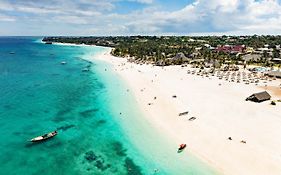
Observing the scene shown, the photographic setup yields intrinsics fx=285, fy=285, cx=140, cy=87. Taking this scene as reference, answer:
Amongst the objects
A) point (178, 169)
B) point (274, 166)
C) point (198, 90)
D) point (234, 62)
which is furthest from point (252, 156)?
point (234, 62)

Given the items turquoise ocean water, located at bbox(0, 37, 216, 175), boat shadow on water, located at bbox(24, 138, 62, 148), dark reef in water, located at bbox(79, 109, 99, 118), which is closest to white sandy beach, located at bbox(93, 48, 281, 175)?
turquoise ocean water, located at bbox(0, 37, 216, 175)

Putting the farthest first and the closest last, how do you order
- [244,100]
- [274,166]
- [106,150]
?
1. [244,100]
2. [106,150]
3. [274,166]

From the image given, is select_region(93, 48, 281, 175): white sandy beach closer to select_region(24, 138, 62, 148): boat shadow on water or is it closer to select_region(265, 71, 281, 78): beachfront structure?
select_region(265, 71, 281, 78): beachfront structure

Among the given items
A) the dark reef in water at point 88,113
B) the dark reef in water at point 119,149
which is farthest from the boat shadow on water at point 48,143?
the dark reef in water at point 88,113

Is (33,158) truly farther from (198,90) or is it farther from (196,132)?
(198,90)

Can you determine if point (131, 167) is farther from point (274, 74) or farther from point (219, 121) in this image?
point (274, 74)
